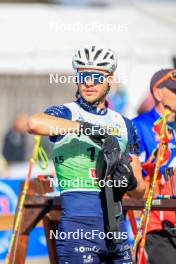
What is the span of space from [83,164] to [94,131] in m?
0.26

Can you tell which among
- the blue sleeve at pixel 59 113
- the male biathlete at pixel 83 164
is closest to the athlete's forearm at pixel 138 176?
the male biathlete at pixel 83 164

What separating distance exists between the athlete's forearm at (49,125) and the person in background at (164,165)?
190 cm

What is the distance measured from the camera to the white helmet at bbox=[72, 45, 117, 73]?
583cm

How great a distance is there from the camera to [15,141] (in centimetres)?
1830

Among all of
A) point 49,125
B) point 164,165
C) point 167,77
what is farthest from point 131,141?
point 167,77

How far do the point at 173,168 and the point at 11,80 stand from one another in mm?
13214

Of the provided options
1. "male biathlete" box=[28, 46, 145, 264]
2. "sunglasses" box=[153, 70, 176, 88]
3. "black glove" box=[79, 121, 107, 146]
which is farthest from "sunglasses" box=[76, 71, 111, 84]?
"sunglasses" box=[153, 70, 176, 88]

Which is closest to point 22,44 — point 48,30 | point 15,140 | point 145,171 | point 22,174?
point 48,30

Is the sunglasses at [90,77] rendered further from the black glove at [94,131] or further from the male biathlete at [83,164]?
the black glove at [94,131]

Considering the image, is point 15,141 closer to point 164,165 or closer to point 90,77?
point 164,165

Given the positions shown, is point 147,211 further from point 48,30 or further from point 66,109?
point 48,30

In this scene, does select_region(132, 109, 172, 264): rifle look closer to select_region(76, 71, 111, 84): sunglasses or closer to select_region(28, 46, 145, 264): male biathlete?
select_region(28, 46, 145, 264): male biathlete

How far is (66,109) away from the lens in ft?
18.5

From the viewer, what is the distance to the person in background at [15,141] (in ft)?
60.0
